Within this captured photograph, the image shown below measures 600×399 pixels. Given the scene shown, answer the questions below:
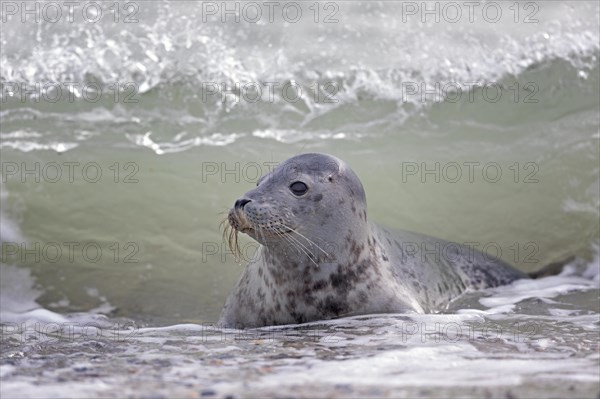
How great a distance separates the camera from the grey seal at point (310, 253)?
4859mm

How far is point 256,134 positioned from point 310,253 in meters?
2.85

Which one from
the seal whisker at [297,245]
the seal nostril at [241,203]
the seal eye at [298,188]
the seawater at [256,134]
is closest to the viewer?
the seal nostril at [241,203]

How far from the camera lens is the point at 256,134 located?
7.66 meters

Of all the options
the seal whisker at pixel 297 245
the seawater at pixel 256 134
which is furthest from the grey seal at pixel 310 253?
the seawater at pixel 256 134

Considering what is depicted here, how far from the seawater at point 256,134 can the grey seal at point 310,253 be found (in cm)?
98

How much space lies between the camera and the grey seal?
486 centimetres

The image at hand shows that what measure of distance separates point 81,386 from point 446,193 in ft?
16.5

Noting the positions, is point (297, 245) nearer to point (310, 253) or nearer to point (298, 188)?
point (310, 253)

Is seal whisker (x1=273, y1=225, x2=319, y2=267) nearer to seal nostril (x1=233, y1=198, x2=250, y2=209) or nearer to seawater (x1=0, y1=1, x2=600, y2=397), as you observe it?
seal nostril (x1=233, y1=198, x2=250, y2=209)

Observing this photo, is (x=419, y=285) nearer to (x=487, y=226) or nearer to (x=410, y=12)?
(x=487, y=226)

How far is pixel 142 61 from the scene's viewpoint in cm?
773

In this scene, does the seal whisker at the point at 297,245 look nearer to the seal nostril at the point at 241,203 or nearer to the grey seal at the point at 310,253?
the grey seal at the point at 310,253

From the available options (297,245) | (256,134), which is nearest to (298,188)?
(297,245)

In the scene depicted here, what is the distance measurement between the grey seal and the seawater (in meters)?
0.98
